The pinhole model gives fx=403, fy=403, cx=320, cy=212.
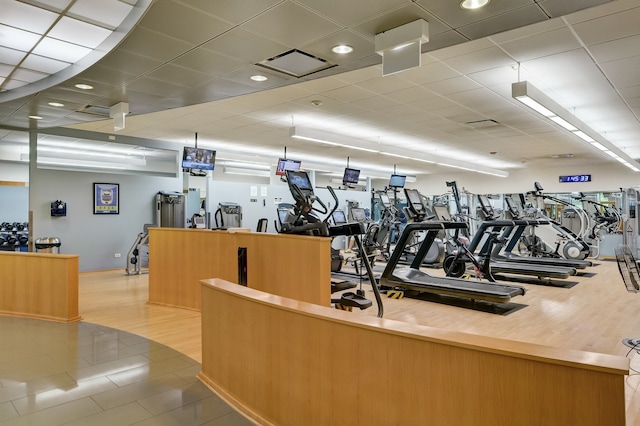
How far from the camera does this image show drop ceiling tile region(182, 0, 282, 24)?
296 cm

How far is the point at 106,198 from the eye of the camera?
9328 millimetres

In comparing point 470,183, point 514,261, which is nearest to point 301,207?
point 514,261

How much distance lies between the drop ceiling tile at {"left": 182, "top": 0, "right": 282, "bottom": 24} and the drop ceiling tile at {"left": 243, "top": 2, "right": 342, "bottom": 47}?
70 mm

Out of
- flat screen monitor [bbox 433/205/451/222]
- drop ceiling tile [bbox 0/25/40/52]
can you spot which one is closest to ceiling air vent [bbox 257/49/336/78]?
drop ceiling tile [bbox 0/25/40/52]

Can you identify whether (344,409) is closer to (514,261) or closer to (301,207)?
(301,207)

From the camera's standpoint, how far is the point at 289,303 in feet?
7.85

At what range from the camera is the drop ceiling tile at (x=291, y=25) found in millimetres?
3105

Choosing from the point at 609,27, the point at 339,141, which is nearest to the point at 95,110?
the point at 339,141

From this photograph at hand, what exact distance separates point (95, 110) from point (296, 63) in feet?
12.1

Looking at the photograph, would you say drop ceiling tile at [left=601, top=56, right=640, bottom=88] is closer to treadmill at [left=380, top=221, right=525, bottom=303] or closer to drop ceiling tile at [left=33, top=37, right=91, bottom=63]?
treadmill at [left=380, top=221, right=525, bottom=303]

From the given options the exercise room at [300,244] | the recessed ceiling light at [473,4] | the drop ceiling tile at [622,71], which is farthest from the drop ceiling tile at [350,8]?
the drop ceiling tile at [622,71]

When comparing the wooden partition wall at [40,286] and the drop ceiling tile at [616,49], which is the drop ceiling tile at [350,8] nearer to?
→ the drop ceiling tile at [616,49]

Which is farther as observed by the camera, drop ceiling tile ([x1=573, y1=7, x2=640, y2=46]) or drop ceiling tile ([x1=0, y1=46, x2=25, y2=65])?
drop ceiling tile ([x1=0, y1=46, x2=25, y2=65])

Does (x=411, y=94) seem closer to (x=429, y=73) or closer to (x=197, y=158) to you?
(x=429, y=73)
